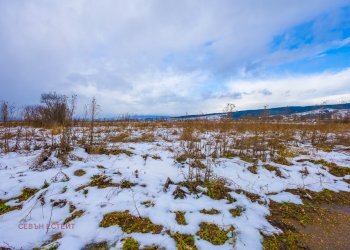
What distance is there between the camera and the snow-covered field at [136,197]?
2447 millimetres

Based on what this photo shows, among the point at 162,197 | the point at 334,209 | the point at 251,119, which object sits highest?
the point at 251,119

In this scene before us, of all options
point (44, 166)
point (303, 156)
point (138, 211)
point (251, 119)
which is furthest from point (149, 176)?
point (251, 119)

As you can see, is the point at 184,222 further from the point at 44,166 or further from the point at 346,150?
the point at 346,150

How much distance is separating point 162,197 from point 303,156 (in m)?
5.03

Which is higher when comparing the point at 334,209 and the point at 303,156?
the point at 303,156

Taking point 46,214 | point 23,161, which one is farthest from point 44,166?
point 46,214

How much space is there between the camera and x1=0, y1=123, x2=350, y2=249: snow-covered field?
8.03 feet

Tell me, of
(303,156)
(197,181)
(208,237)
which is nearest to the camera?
(208,237)

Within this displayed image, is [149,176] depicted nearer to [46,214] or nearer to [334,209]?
[46,214]

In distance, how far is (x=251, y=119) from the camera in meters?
8.80

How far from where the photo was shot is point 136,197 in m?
3.28

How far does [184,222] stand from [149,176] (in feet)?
5.05

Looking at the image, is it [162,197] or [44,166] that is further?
[44,166]

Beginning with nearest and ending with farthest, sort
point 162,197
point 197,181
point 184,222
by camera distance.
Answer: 1. point 184,222
2. point 162,197
3. point 197,181
